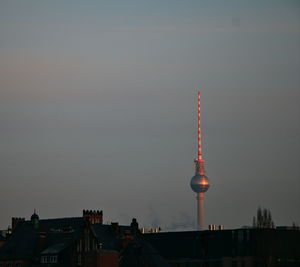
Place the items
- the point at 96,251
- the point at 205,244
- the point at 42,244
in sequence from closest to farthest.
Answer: the point at 205,244 → the point at 96,251 → the point at 42,244

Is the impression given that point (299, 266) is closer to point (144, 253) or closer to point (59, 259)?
point (144, 253)

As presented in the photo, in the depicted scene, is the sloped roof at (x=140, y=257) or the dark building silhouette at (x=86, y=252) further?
the sloped roof at (x=140, y=257)

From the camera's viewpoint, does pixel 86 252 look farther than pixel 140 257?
No

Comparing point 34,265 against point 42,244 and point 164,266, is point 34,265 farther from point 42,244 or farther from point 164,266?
point 164,266

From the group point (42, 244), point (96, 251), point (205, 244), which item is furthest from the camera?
point (42, 244)

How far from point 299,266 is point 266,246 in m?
14.3

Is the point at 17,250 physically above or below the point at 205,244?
above

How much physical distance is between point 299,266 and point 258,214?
1356 centimetres

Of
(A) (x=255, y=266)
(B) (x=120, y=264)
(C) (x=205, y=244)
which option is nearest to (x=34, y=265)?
(B) (x=120, y=264)

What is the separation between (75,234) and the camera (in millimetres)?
191000

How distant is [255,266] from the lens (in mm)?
199750

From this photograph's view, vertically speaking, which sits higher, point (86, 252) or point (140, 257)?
point (86, 252)

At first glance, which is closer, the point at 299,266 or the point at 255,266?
the point at 299,266

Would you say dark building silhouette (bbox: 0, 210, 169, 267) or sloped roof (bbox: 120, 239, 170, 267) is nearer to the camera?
dark building silhouette (bbox: 0, 210, 169, 267)
